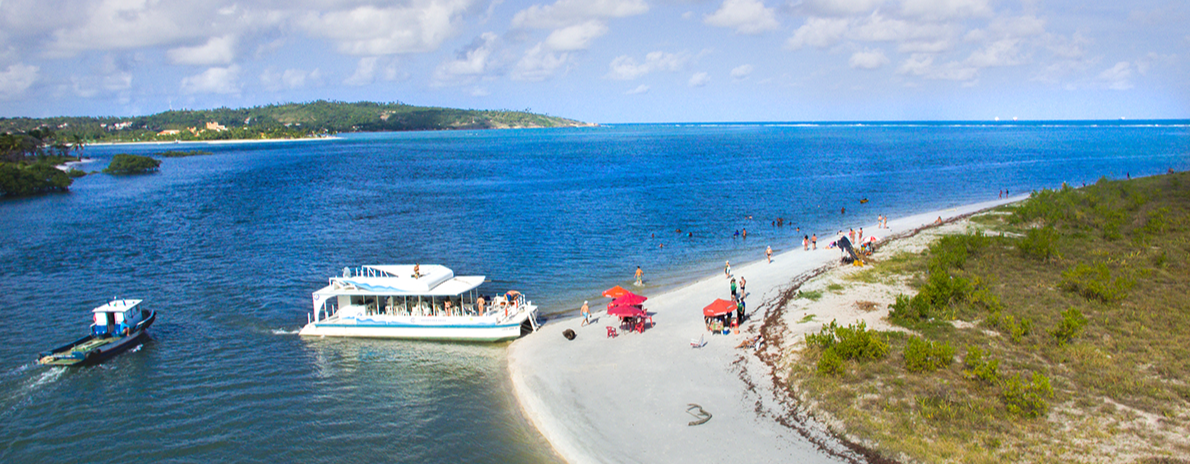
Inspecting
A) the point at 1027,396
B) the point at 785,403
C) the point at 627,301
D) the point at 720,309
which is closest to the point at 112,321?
the point at 627,301

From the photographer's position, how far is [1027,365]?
891 inches

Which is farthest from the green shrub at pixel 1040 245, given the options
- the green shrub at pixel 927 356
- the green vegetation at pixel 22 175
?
the green vegetation at pixel 22 175

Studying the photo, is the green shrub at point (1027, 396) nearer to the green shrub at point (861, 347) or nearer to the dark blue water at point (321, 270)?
the green shrub at point (861, 347)

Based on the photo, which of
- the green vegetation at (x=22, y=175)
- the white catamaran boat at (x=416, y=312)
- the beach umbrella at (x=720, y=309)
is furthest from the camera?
the green vegetation at (x=22, y=175)

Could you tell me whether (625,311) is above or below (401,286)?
below

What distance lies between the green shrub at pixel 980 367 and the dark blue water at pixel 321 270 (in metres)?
14.9

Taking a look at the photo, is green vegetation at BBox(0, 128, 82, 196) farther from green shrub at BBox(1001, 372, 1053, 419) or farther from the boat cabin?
green shrub at BBox(1001, 372, 1053, 419)

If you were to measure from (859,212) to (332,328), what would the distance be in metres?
57.0

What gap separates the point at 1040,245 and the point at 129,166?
546 feet

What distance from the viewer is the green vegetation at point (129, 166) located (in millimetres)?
137625

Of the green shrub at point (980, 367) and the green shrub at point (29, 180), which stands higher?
the green shrub at point (29, 180)

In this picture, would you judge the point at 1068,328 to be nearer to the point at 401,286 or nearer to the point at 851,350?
the point at 851,350

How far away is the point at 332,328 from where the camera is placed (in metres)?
32.5

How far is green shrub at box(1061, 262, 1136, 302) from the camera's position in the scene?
28.7 meters
